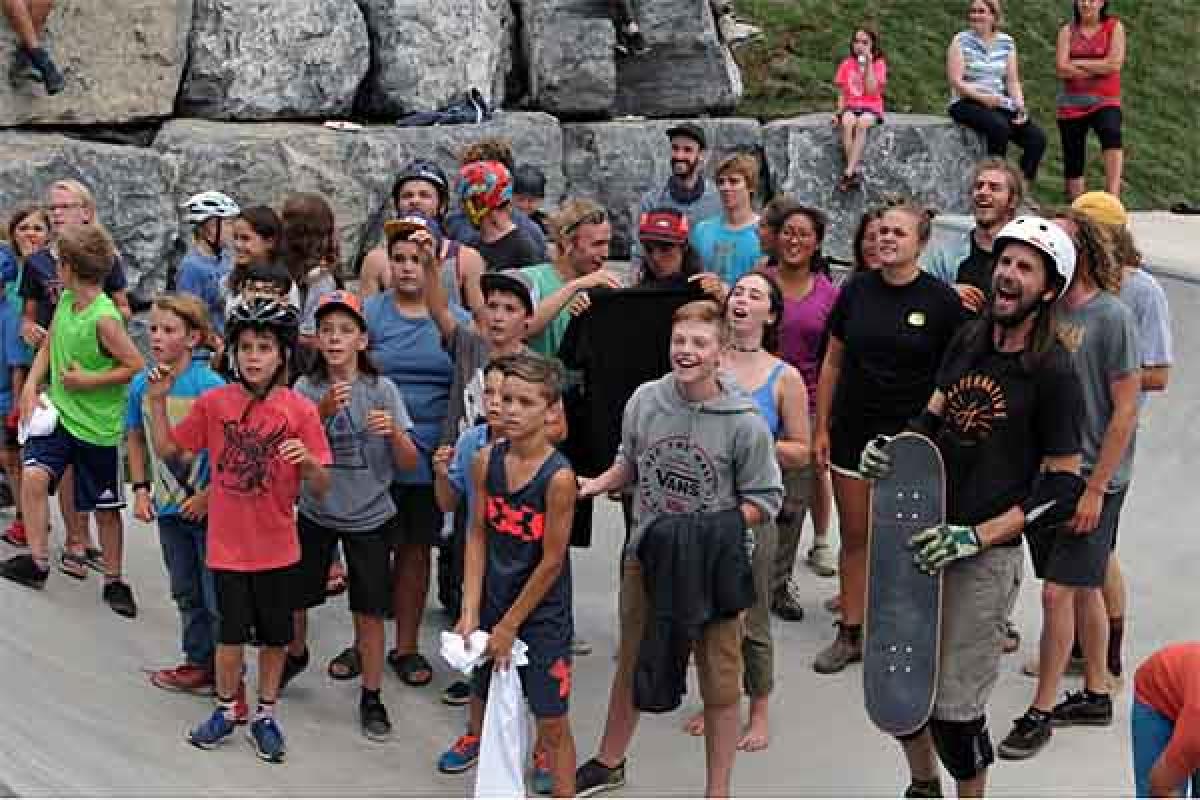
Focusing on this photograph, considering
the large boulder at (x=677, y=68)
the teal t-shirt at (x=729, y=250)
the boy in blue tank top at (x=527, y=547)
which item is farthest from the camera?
the large boulder at (x=677, y=68)

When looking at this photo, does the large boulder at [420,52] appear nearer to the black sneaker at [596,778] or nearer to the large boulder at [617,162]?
the large boulder at [617,162]

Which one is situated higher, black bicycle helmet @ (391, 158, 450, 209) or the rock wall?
black bicycle helmet @ (391, 158, 450, 209)

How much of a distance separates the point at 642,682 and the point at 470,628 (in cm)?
53

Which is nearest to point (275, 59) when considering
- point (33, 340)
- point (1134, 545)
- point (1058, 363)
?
point (33, 340)

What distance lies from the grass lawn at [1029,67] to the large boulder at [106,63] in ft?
15.3

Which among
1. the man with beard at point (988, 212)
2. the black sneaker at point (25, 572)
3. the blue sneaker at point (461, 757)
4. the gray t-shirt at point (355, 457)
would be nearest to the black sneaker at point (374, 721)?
the blue sneaker at point (461, 757)

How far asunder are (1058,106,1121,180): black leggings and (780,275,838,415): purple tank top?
18.4 ft

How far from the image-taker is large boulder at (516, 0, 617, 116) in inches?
444

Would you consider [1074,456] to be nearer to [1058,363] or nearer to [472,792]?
[1058,363]

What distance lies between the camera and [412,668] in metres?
6.43

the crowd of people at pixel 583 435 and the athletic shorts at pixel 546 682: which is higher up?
the crowd of people at pixel 583 435

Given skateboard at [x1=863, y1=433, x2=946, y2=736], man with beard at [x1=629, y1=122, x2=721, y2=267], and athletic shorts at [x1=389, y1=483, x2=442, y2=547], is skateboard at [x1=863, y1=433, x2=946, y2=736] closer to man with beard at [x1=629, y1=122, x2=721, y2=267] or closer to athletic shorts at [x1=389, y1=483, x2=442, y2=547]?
athletic shorts at [x1=389, y1=483, x2=442, y2=547]

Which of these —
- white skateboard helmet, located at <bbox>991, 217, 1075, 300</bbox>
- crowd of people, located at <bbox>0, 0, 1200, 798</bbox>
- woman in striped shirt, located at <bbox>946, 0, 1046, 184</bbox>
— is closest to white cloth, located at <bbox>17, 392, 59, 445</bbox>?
crowd of people, located at <bbox>0, 0, 1200, 798</bbox>

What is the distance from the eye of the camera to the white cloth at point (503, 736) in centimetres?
519
